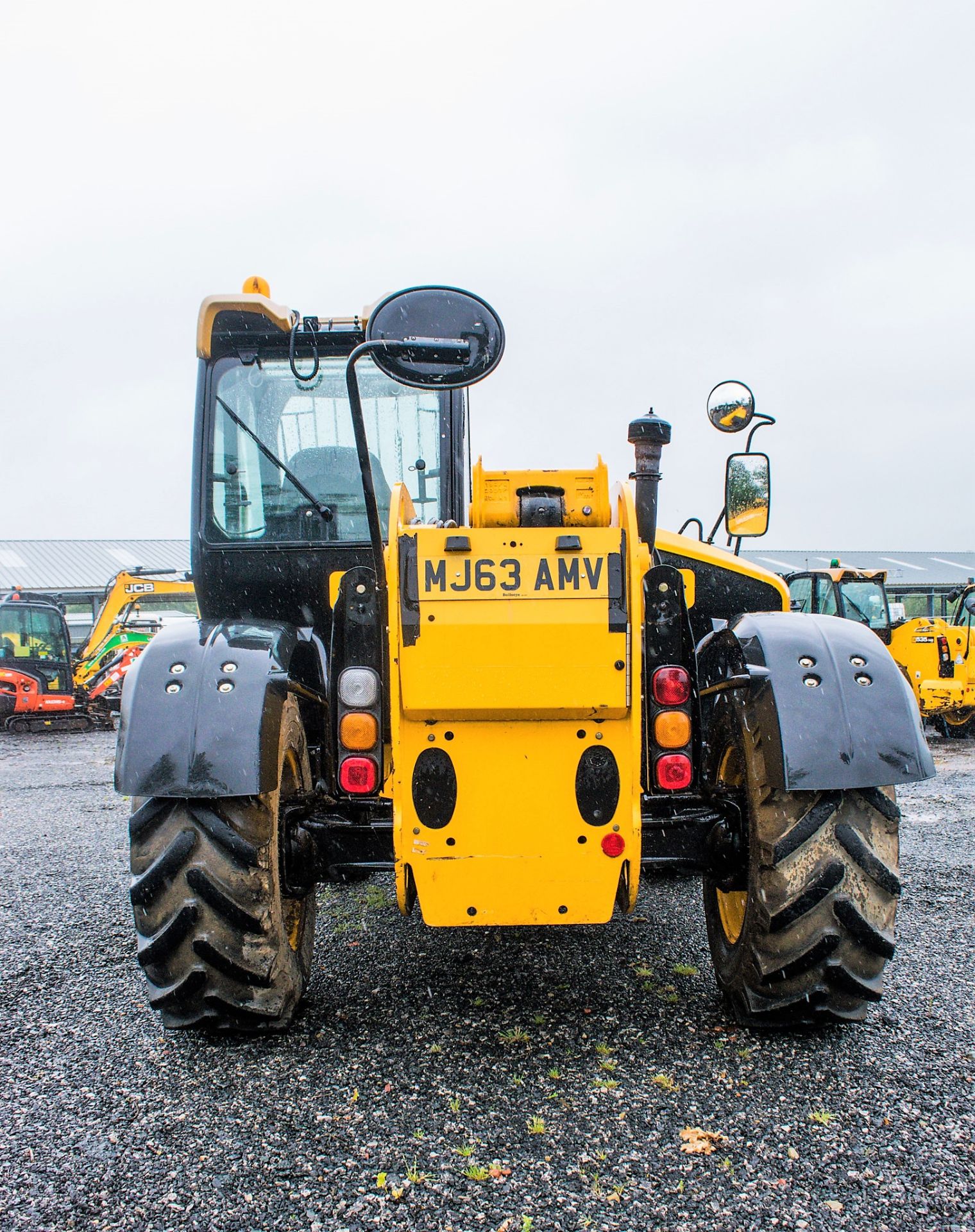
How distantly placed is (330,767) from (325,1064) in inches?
35.5

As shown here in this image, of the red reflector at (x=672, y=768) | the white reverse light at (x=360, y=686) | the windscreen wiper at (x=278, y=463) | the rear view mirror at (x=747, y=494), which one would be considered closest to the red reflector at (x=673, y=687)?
the red reflector at (x=672, y=768)

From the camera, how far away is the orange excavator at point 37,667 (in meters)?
15.2

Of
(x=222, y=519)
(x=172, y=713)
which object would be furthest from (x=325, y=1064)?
(x=222, y=519)

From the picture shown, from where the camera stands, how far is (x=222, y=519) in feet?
12.9

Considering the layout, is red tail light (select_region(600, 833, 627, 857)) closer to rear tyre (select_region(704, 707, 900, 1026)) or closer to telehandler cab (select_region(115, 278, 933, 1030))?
telehandler cab (select_region(115, 278, 933, 1030))

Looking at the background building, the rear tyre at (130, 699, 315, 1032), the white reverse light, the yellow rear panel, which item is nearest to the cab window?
the white reverse light

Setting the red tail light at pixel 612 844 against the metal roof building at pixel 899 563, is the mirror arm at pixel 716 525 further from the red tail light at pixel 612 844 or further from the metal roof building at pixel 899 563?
the metal roof building at pixel 899 563

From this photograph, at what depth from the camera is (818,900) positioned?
262cm

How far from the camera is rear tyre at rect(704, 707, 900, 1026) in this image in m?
2.62

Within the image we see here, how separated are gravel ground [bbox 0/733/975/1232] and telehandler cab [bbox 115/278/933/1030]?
218 mm

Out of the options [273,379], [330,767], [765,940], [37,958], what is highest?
[273,379]

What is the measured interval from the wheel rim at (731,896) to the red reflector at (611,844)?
0.51m

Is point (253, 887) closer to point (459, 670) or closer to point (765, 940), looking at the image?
point (459, 670)

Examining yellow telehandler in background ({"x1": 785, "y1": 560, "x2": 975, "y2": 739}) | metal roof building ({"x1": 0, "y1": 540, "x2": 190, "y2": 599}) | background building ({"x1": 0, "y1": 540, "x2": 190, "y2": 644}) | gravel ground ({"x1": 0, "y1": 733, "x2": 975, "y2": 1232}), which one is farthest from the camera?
metal roof building ({"x1": 0, "y1": 540, "x2": 190, "y2": 599})
